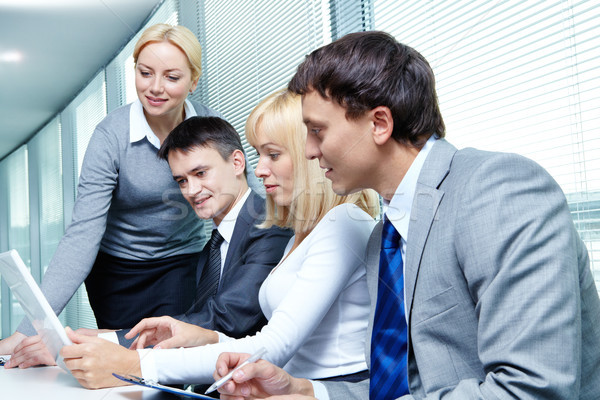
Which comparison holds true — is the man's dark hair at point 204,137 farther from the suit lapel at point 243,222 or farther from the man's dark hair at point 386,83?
the man's dark hair at point 386,83

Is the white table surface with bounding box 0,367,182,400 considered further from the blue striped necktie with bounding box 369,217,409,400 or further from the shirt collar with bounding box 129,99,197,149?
the shirt collar with bounding box 129,99,197,149

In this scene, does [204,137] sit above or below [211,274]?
above

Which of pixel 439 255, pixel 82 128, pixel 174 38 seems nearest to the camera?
pixel 439 255

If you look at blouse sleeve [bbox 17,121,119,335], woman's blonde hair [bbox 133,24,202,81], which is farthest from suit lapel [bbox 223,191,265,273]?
woman's blonde hair [bbox 133,24,202,81]

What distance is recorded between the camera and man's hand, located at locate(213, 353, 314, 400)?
76 cm

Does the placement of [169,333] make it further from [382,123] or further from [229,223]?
[382,123]

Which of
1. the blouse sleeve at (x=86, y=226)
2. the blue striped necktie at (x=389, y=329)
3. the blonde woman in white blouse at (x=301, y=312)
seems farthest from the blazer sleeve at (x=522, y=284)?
the blouse sleeve at (x=86, y=226)

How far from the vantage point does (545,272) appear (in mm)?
572

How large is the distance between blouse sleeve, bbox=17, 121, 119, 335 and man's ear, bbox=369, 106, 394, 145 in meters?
0.96

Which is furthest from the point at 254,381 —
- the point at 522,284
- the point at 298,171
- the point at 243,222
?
the point at 243,222

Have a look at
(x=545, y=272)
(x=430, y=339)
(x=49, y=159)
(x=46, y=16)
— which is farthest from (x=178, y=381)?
(x=49, y=159)

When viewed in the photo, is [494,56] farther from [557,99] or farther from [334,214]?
[334,214]

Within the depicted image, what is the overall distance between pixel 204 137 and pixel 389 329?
0.88 meters

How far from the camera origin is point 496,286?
1.95 feet
